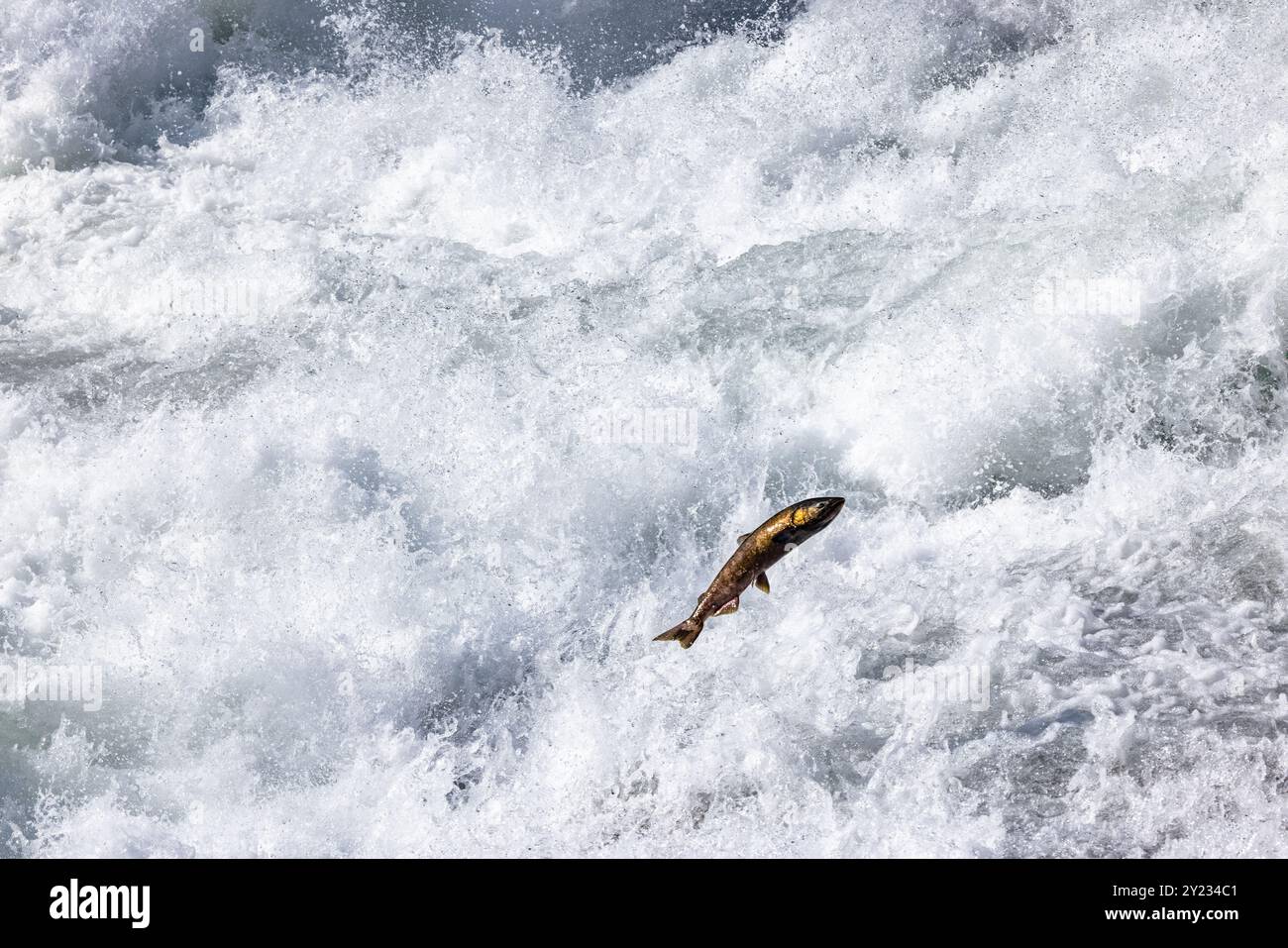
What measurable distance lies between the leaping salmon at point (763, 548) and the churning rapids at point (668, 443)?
4.76 feet

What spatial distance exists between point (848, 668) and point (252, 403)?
3354mm

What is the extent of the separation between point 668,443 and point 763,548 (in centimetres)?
283

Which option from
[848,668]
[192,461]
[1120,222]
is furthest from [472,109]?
[848,668]

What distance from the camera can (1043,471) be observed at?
537 cm

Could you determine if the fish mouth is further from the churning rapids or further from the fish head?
the churning rapids

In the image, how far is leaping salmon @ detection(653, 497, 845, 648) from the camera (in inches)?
103

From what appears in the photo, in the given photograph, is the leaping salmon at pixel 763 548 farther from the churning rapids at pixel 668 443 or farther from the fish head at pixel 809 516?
the churning rapids at pixel 668 443

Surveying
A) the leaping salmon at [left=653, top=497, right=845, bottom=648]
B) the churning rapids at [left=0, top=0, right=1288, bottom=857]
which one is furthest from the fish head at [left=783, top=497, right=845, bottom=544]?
the churning rapids at [left=0, top=0, right=1288, bottom=857]

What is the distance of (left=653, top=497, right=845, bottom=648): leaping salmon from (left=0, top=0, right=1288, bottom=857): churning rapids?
4.76 feet

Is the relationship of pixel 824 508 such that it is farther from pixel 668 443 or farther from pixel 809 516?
pixel 668 443

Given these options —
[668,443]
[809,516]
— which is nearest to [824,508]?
[809,516]
